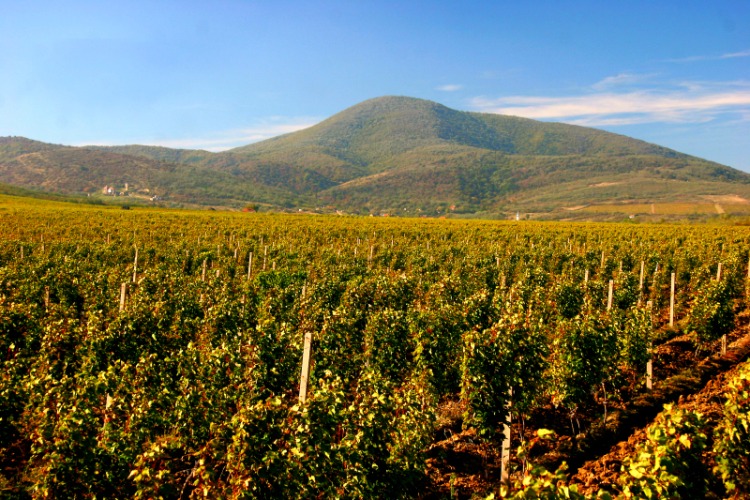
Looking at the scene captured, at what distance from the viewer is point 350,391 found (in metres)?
12.3

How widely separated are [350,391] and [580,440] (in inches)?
215

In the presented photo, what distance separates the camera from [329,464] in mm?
6406

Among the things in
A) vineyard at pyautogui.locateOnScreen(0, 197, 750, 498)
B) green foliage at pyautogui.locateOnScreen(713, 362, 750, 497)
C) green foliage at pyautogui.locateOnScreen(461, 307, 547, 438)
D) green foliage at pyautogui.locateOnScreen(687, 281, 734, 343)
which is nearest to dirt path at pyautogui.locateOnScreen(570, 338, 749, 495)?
vineyard at pyautogui.locateOnScreen(0, 197, 750, 498)

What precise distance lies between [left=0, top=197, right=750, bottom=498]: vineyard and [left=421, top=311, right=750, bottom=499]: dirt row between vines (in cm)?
6

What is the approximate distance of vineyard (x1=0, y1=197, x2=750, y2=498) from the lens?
623 cm

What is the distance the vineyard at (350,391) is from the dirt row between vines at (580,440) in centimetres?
6

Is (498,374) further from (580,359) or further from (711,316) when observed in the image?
(711,316)

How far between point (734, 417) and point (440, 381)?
5.55 metres

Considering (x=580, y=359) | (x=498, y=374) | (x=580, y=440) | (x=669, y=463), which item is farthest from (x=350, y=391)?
(x=669, y=463)

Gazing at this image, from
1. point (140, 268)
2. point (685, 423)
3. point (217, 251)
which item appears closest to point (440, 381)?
point (685, 423)

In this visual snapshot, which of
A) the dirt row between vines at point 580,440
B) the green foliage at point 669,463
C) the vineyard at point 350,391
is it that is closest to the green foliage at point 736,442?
the vineyard at point 350,391

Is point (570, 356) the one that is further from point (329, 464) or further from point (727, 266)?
point (727, 266)

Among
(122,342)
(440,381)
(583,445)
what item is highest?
(122,342)

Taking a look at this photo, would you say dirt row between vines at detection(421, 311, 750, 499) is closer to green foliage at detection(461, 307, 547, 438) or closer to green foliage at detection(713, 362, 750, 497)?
green foliage at detection(461, 307, 547, 438)
